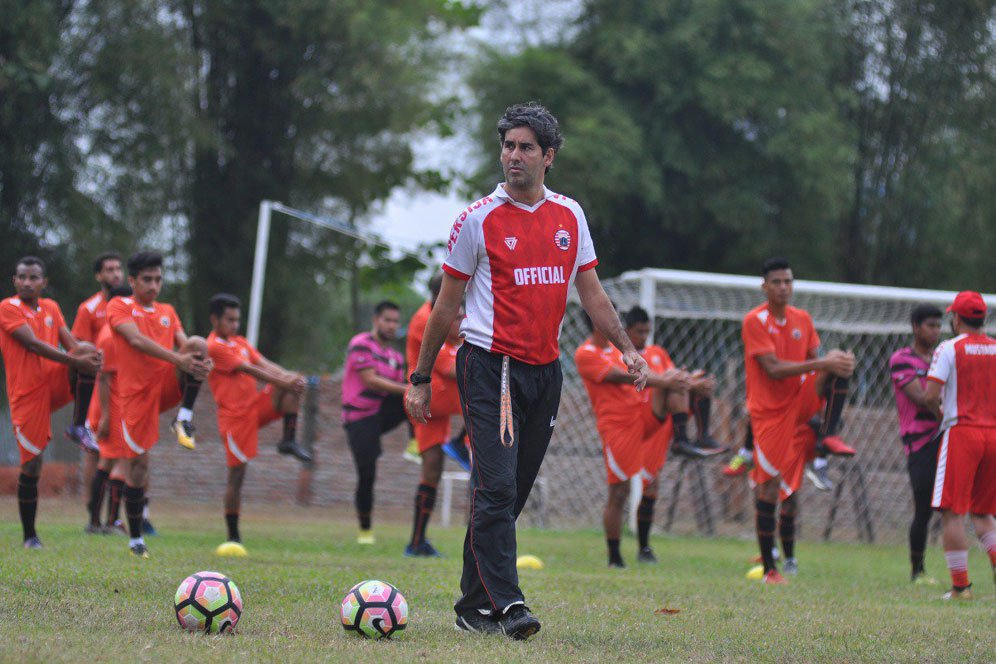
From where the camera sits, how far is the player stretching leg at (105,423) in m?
9.55

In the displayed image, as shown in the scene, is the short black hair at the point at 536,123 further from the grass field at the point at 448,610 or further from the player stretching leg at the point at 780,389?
the player stretching leg at the point at 780,389

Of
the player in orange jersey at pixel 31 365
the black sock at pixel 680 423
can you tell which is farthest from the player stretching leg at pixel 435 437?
the player in orange jersey at pixel 31 365

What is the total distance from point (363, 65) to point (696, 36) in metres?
6.62

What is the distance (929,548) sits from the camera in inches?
595

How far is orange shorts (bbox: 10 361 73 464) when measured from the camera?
31.0ft

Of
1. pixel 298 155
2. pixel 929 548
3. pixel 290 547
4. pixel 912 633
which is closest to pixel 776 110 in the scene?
pixel 298 155

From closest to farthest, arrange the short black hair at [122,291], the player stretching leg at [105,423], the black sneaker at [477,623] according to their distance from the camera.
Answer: the black sneaker at [477,623]
the player stretching leg at [105,423]
the short black hair at [122,291]

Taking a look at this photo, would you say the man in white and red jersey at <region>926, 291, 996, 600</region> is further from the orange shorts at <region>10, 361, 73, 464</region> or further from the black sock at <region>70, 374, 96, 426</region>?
the orange shorts at <region>10, 361, 73, 464</region>

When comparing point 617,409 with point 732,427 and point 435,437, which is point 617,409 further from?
point 732,427

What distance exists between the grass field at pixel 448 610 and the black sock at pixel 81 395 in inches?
39.9

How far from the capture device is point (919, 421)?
10188mm

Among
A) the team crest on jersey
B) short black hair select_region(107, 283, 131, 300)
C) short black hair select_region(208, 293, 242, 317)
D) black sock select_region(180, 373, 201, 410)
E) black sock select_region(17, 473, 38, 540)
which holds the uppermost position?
the team crest on jersey

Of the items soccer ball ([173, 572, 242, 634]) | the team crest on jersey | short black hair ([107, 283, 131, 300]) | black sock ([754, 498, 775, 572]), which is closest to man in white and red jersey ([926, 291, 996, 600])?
black sock ([754, 498, 775, 572])

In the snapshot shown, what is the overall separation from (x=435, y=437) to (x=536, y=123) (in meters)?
5.50
